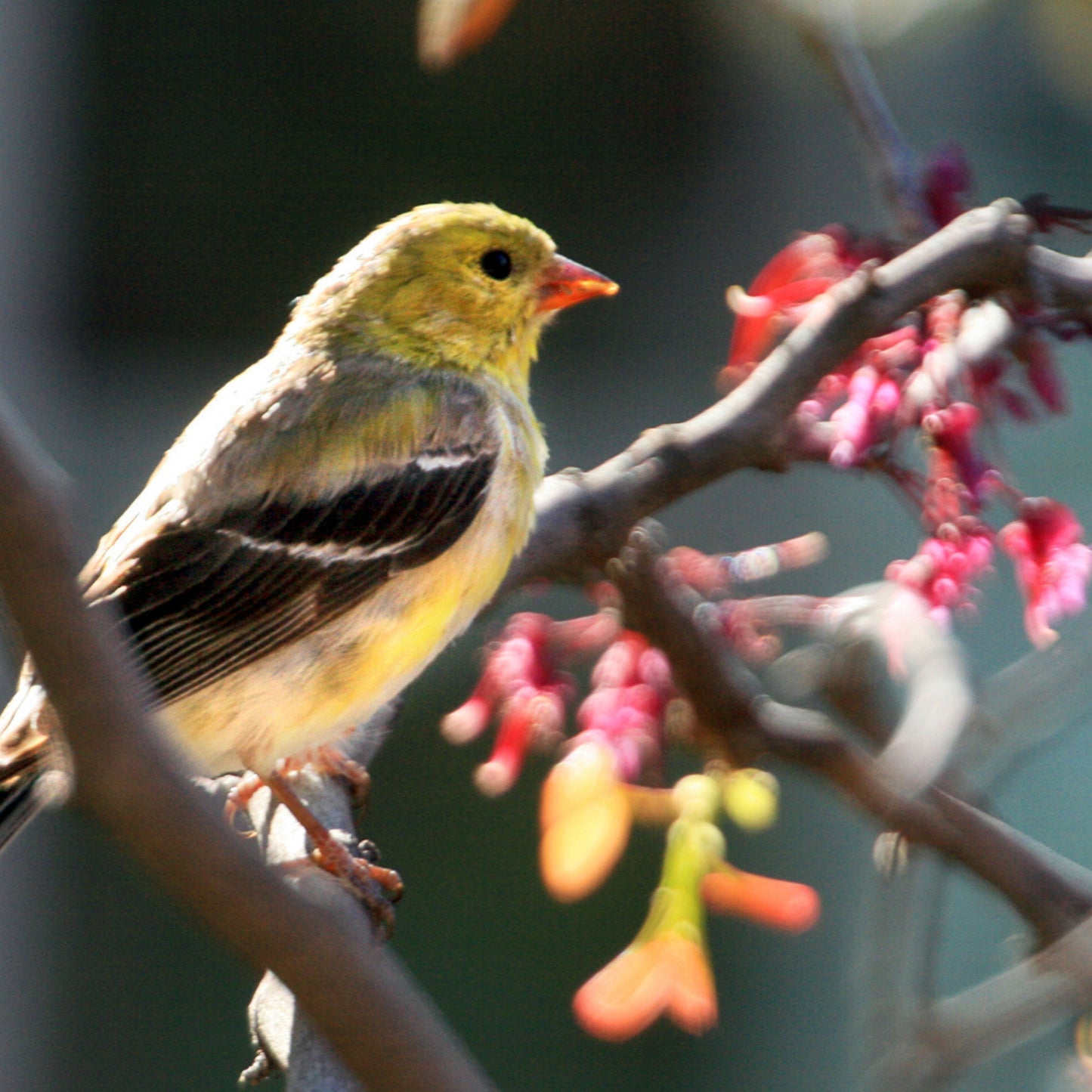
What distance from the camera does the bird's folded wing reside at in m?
1.33

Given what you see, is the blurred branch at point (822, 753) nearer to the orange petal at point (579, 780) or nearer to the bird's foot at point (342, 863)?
the orange petal at point (579, 780)

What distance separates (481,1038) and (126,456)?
1.45 metres

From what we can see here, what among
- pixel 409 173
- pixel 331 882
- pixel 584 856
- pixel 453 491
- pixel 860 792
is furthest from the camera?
pixel 409 173

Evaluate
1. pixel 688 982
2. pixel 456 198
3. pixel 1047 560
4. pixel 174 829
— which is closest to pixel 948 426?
pixel 1047 560

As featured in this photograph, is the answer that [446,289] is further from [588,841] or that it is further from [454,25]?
[454,25]

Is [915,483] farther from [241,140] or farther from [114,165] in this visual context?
[114,165]

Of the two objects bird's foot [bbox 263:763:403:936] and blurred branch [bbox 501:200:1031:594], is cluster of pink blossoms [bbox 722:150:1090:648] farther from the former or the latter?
bird's foot [bbox 263:763:403:936]

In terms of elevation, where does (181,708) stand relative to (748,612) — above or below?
above

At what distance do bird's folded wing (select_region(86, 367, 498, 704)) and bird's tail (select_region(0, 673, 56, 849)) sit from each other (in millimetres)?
116

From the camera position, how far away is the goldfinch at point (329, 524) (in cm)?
135

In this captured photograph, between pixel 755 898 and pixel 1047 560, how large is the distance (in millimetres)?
335

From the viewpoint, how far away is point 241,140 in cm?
335

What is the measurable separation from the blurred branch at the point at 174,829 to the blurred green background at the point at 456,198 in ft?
7.71

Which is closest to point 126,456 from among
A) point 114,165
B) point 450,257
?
point 114,165
